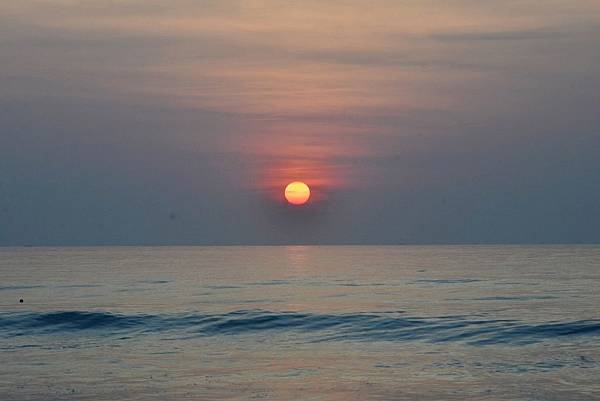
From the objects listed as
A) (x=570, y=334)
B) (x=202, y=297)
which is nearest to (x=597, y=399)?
(x=570, y=334)

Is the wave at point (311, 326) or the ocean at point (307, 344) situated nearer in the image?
the ocean at point (307, 344)

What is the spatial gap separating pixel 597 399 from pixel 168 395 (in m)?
11.5

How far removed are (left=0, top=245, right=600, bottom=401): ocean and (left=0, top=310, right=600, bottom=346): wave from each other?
92 millimetres

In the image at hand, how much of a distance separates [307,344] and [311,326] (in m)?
6.35

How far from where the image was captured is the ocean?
26516mm

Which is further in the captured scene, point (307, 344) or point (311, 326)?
point (311, 326)

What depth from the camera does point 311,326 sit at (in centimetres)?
4459

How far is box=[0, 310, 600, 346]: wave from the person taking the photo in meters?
39.0

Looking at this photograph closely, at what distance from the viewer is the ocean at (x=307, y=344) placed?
26516 millimetres

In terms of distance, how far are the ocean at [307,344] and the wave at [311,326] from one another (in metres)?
0.09

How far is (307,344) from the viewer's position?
3825cm

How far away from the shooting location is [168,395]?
25.4 m

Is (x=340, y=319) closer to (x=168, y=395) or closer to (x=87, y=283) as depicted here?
(x=168, y=395)

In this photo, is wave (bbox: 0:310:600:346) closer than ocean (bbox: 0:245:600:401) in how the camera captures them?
No
